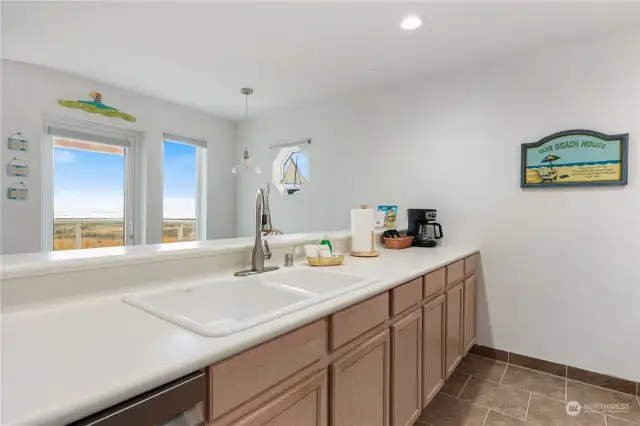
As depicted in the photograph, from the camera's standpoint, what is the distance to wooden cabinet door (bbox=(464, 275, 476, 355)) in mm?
2477

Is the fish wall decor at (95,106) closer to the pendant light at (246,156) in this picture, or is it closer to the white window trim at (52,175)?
the white window trim at (52,175)

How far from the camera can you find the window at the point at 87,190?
3.18 m

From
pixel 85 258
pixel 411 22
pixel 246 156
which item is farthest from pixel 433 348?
pixel 246 156

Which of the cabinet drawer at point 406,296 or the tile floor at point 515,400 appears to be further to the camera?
the tile floor at point 515,400

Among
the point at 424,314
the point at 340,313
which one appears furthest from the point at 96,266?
the point at 424,314

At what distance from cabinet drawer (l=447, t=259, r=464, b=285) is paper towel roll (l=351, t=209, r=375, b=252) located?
51 centimetres

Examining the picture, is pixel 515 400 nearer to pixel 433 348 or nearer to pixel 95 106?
pixel 433 348

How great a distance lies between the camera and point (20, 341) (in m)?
0.79

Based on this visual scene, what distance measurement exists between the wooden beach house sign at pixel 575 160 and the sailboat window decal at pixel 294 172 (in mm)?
2271

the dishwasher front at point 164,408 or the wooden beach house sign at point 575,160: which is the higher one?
the wooden beach house sign at point 575,160

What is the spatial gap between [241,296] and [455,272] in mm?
1495

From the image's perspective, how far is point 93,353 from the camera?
726 millimetres

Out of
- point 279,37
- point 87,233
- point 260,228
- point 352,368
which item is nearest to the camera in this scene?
point 352,368

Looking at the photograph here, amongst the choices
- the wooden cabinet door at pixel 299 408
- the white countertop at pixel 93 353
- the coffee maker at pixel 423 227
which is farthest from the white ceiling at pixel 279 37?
the wooden cabinet door at pixel 299 408
